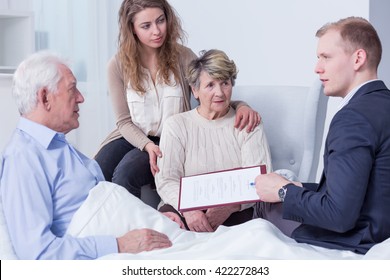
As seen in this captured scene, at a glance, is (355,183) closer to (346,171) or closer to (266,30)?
(346,171)

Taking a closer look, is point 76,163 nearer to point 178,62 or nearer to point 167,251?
point 167,251

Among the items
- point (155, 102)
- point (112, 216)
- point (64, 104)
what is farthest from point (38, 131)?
point (155, 102)

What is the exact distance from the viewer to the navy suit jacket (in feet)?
5.73

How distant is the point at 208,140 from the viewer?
2.73m

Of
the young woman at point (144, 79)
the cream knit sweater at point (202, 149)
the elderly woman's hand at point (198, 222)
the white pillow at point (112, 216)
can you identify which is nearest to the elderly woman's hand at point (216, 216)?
the elderly woman's hand at point (198, 222)

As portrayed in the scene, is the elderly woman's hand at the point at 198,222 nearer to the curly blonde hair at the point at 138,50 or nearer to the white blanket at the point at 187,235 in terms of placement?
the white blanket at the point at 187,235

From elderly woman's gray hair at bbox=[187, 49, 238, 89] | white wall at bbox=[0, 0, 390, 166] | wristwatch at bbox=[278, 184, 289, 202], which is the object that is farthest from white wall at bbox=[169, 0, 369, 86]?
wristwatch at bbox=[278, 184, 289, 202]

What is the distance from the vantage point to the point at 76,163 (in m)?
1.95

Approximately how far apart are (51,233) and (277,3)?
3.02 m

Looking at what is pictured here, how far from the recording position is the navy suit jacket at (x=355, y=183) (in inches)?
68.7

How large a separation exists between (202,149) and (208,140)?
0.04 metres

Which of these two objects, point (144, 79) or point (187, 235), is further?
point (144, 79)

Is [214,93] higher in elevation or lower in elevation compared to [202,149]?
higher

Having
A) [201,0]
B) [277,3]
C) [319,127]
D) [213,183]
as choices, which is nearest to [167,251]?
[213,183]
